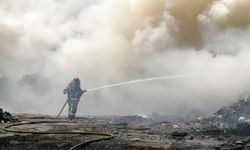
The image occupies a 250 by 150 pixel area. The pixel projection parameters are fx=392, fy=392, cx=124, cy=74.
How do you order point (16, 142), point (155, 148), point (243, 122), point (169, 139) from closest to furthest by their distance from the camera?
point (155, 148)
point (16, 142)
point (169, 139)
point (243, 122)

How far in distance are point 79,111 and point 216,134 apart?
31.9 meters

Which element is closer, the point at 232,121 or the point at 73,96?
the point at 232,121

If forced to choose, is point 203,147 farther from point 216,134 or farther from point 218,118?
point 218,118

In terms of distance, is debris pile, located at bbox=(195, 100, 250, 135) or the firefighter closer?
debris pile, located at bbox=(195, 100, 250, 135)

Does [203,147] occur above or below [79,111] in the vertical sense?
below

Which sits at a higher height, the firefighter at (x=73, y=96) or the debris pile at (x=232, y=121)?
the firefighter at (x=73, y=96)

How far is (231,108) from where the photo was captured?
19875mm

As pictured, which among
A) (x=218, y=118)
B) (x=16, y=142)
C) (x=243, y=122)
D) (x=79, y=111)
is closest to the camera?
(x=16, y=142)

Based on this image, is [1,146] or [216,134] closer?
[1,146]

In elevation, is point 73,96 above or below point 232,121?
above

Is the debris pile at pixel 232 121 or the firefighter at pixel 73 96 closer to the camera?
the debris pile at pixel 232 121

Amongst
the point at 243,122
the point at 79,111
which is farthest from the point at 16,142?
the point at 79,111

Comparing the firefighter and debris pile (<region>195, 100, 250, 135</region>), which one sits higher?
the firefighter

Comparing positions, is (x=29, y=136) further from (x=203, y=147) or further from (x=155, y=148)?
(x=203, y=147)
